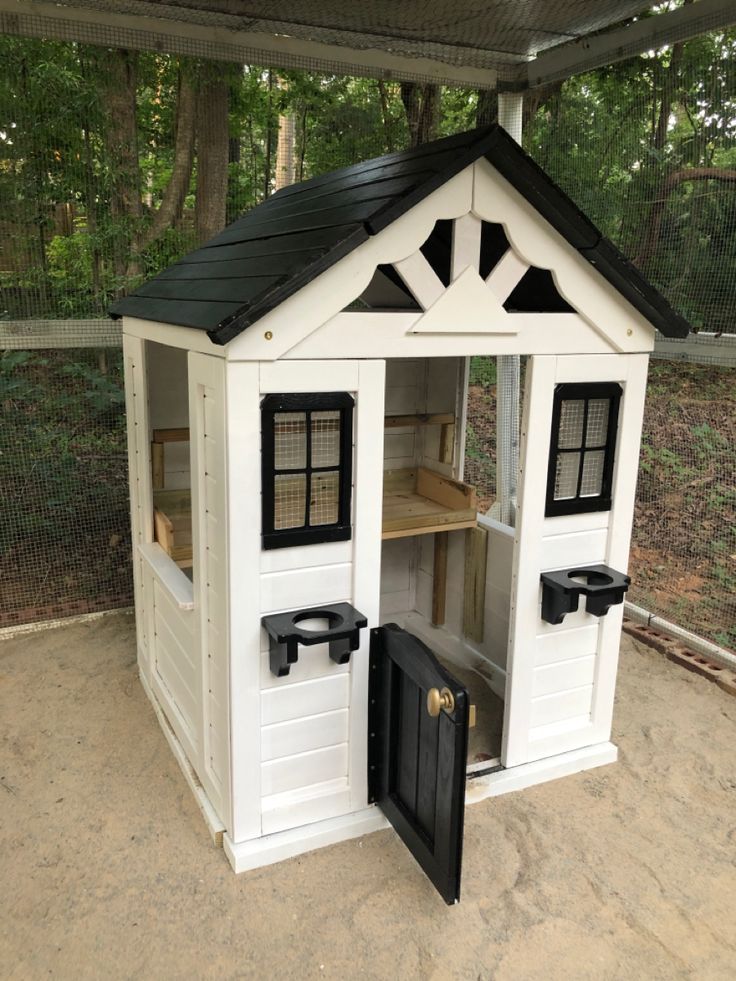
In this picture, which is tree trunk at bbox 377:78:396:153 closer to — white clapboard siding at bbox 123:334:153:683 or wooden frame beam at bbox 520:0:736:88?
wooden frame beam at bbox 520:0:736:88

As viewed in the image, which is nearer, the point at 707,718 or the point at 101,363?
the point at 707,718

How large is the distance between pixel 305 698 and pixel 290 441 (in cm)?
84

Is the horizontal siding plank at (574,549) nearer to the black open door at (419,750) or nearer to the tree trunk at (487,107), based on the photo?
the black open door at (419,750)

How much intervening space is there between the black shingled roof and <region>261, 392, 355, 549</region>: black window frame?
0.96 feet

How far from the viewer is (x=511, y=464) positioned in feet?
13.8

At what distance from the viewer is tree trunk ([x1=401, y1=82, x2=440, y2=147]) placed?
193 inches

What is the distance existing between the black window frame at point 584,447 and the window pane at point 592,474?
10mm

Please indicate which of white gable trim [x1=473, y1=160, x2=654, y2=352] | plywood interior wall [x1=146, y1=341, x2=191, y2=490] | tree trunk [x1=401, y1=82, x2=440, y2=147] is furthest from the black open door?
tree trunk [x1=401, y1=82, x2=440, y2=147]

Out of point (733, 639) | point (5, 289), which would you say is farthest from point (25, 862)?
point (733, 639)

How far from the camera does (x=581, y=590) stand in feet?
8.54

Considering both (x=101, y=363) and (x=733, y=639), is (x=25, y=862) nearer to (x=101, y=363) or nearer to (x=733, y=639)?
(x=101, y=363)

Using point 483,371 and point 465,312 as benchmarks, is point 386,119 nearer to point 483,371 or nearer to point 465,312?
point 483,371

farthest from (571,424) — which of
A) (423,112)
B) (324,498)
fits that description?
(423,112)

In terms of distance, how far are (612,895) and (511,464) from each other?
2.35m
